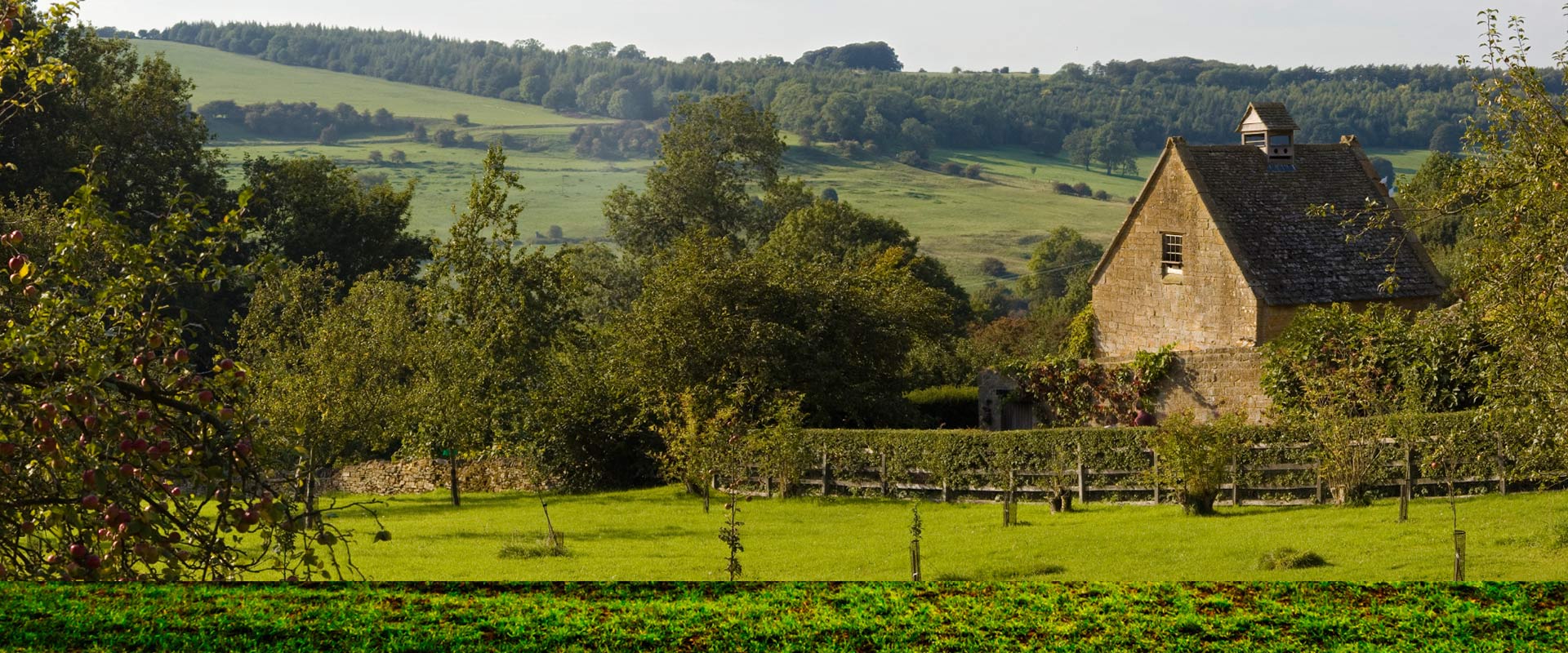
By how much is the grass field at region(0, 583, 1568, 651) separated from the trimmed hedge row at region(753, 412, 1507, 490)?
1302 cm

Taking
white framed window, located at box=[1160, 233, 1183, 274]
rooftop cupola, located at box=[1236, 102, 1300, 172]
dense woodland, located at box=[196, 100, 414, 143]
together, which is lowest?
white framed window, located at box=[1160, 233, 1183, 274]

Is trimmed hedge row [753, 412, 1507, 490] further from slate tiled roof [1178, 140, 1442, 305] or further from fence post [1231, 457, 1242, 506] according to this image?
slate tiled roof [1178, 140, 1442, 305]

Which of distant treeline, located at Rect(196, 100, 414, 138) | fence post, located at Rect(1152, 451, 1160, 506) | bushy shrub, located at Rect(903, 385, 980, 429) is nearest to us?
fence post, located at Rect(1152, 451, 1160, 506)

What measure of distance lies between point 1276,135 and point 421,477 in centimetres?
2512

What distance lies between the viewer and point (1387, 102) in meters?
135

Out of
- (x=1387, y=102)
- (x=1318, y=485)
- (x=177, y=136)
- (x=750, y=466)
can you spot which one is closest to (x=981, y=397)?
(x=750, y=466)

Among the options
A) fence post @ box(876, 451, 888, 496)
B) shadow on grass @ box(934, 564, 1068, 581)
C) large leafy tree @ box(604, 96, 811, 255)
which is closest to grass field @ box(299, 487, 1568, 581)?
shadow on grass @ box(934, 564, 1068, 581)

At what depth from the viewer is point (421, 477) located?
136ft

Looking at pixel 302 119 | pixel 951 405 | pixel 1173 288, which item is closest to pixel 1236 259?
pixel 1173 288

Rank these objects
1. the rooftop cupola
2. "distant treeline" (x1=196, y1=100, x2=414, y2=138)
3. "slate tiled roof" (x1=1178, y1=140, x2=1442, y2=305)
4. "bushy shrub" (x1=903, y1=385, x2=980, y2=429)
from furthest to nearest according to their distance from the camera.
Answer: "distant treeline" (x1=196, y1=100, x2=414, y2=138) → "bushy shrub" (x1=903, y1=385, x2=980, y2=429) → the rooftop cupola → "slate tiled roof" (x1=1178, y1=140, x2=1442, y2=305)

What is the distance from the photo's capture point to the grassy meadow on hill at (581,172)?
136125 mm

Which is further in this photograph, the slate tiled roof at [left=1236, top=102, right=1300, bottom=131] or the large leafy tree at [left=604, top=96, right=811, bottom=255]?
the large leafy tree at [left=604, top=96, right=811, bottom=255]

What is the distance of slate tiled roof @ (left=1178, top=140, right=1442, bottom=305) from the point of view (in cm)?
3303

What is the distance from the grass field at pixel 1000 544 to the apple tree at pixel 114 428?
7272 mm
